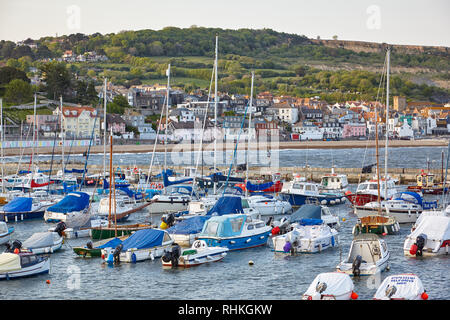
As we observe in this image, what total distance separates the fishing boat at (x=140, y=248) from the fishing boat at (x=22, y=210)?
37.1ft

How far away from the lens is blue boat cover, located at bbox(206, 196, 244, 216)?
2550 cm

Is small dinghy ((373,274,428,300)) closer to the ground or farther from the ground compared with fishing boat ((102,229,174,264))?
farther from the ground

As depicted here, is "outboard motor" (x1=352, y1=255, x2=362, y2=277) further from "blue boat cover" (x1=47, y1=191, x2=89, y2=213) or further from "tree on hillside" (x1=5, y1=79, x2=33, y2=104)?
"tree on hillside" (x1=5, y1=79, x2=33, y2=104)

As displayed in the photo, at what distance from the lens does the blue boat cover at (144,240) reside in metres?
21.0

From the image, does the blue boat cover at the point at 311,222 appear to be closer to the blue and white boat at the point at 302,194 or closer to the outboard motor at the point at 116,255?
the outboard motor at the point at 116,255

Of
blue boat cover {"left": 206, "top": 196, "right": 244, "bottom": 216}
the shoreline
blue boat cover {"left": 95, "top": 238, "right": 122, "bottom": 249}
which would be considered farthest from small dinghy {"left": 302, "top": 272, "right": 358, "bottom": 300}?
the shoreline

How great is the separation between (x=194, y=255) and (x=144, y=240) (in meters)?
1.89

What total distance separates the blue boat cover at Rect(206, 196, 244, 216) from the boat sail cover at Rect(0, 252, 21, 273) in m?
8.66

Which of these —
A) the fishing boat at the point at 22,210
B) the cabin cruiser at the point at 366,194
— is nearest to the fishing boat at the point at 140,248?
the fishing boat at the point at 22,210

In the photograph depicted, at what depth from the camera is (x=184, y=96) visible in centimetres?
14175

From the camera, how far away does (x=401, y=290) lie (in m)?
14.1

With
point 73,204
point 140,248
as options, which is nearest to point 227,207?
point 140,248

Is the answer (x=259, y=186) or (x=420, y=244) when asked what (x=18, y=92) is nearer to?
(x=259, y=186)
